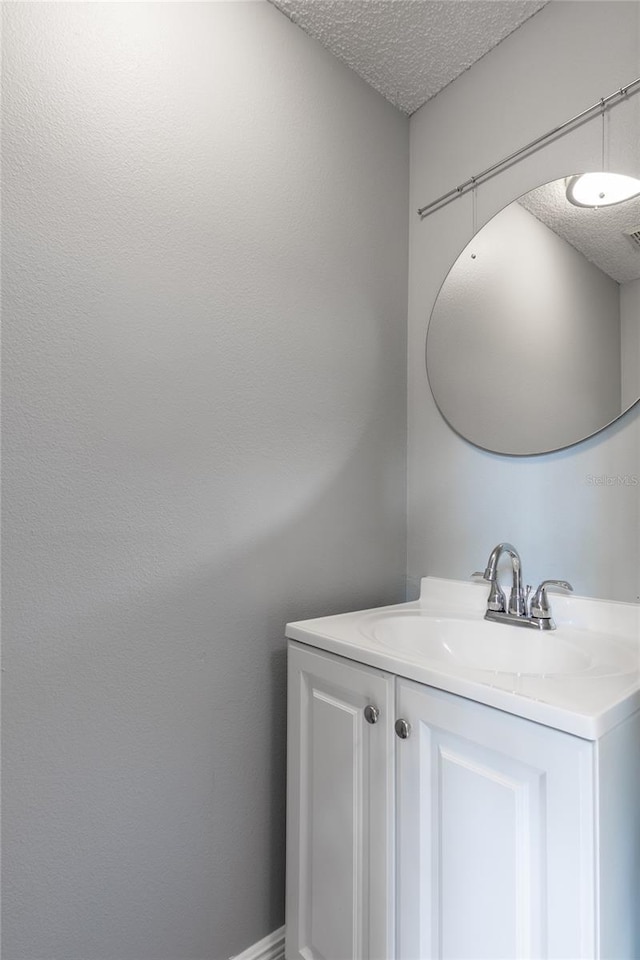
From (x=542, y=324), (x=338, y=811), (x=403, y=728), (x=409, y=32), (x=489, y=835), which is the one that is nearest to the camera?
(x=489, y=835)

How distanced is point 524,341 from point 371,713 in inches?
37.7

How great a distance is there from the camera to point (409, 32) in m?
1.41

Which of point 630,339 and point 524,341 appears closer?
point 630,339

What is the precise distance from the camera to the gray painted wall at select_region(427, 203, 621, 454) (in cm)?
121

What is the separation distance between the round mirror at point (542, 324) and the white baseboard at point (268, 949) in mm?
1291

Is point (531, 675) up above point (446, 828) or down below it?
above

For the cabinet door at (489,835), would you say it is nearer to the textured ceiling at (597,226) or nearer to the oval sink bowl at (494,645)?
the oval sink bowl at (494,645)

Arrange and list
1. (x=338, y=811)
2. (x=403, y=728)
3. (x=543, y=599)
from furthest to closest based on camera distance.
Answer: (x=543, y=599) → (x=338, y=811) → (x=403, y=728)

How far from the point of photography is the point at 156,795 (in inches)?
43.0

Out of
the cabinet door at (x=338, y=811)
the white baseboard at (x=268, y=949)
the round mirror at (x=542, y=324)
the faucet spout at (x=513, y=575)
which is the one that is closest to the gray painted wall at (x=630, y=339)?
the round mirror at (x=542, y=324)

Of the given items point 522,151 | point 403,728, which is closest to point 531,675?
point 403,728

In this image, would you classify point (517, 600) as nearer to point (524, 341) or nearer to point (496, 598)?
point (496, 598)

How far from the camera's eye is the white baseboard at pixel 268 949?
1.21 metres

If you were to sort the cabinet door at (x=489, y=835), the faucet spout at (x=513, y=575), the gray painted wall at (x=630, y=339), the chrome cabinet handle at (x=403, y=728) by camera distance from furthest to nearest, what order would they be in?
the faucet spout at (x=513, y=575) < the gray painted wall at (x=630, y=339) < the chrome cabinet handle at (x=403, y=728) < the cabinet door at (x=489, y=835)
